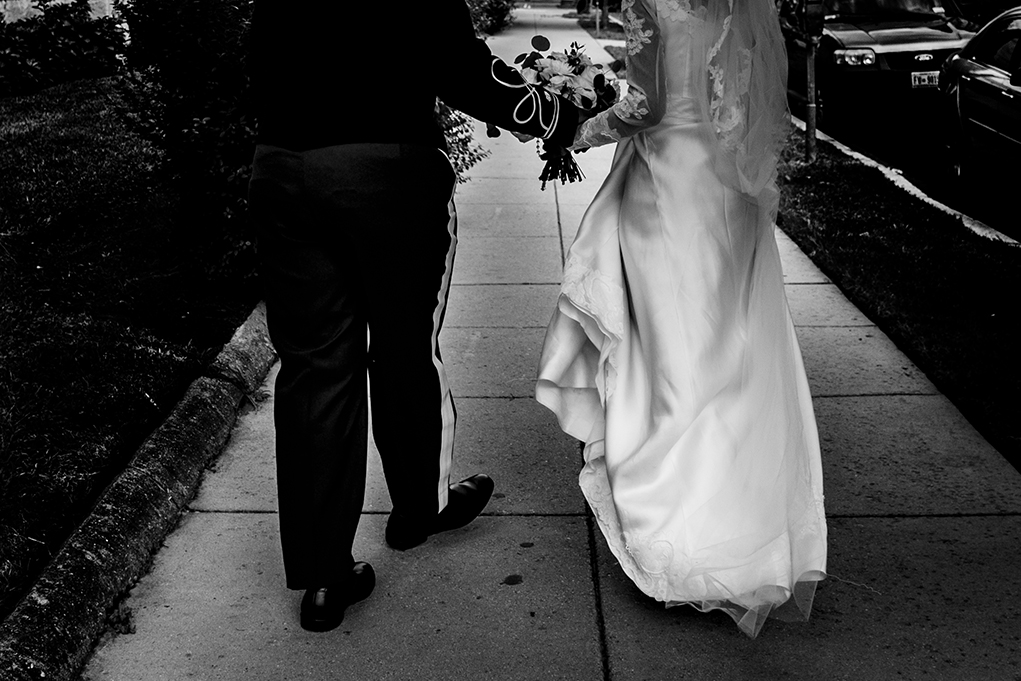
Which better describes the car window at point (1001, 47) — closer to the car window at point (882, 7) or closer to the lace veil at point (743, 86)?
the car window at point (882, 7)

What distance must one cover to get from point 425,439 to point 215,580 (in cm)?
87

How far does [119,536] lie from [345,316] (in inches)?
44.3

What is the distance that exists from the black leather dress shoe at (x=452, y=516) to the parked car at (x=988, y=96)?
22.2 feet

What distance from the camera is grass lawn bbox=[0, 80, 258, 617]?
3.96m

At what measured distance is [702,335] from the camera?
3457 mm

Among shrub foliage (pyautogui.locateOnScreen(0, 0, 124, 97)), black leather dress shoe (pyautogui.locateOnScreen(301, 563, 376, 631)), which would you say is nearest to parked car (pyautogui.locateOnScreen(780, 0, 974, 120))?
shrub foliage (pyautogui.locateOnScreen(0, 0, 124, 97))

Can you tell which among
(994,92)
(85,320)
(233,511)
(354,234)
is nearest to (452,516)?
(233,511)

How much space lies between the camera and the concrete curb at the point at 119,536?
3.11m

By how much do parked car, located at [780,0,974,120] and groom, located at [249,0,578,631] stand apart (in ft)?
29.3

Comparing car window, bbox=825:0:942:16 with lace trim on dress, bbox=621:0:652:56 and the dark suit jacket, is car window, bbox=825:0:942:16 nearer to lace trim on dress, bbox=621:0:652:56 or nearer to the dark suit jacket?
lace trim on dress, bbox=621:0:652:56

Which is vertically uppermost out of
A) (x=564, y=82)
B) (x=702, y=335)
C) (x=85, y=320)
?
(x=564, y=82)

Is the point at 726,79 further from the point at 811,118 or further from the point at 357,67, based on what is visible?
the point at 811,118

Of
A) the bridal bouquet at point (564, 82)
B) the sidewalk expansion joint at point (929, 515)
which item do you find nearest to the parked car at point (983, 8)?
the sidewalk expansion joint at point (929, 515)

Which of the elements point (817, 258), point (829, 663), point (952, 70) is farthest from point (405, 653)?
point (952, 70)
